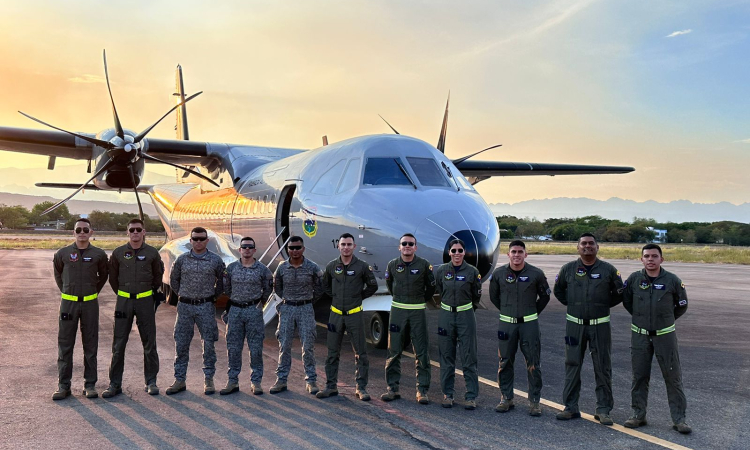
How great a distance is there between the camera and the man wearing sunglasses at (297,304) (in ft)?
21.0

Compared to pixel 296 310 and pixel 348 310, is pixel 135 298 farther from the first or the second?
pixel 348 310

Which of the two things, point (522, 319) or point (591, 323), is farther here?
point (522, 319)

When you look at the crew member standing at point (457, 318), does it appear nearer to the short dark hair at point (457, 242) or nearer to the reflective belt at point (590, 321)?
the short dark hair at point (457, 242)

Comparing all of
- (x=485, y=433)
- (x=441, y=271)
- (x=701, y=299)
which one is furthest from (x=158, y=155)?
(x=701, y=299)

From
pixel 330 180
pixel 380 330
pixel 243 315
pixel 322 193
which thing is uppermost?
pixel 330 180

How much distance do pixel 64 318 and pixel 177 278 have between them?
123cm

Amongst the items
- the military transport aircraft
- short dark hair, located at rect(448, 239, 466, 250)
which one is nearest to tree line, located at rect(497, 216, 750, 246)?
the military transport aircraft

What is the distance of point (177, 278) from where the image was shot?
258 inches

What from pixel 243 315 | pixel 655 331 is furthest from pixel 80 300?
pixel 655 331

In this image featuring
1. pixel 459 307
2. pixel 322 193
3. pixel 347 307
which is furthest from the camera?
pixel 322 193

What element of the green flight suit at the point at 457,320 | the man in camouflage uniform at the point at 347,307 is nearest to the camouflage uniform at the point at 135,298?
the man in camouflage uniform at the point at 347,307

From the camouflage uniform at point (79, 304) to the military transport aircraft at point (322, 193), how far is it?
2.29 metres

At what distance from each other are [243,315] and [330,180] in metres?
2.76

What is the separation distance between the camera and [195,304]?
6.52 meters
